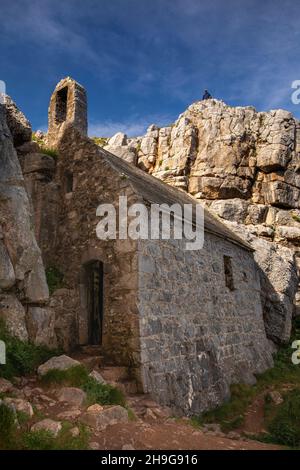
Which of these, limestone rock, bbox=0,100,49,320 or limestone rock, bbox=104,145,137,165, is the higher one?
limestone rock, bbox=104,145,137,165

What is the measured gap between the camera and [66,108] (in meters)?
14.2

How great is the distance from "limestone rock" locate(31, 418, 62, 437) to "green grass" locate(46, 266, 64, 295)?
540cm

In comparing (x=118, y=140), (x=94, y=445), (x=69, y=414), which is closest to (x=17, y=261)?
(x=69, y=414)

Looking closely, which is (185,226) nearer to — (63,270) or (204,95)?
(63,270)

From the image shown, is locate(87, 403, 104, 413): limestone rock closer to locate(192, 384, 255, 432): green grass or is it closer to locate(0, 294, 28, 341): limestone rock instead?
locate(0, 294, 28, 341): limestone rock

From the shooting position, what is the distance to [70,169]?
11898 mm

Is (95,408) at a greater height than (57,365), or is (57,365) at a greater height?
(57,365)

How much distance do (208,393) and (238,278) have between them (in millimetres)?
5309

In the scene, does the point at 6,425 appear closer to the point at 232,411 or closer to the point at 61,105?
the point at 232,411

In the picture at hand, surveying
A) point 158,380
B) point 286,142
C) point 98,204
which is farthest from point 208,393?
point 286,142

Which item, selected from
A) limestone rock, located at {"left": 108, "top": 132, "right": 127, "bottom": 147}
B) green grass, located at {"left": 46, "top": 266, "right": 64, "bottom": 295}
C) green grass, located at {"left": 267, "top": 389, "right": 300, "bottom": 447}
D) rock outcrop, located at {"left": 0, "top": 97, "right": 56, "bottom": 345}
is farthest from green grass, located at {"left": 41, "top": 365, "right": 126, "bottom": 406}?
limestone rock, located at {"left": 108, "top": 132, "right": 127, "bottom": 147}

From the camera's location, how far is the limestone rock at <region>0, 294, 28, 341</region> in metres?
8.16

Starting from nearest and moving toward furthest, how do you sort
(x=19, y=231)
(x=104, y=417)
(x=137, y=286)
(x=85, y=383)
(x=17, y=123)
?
1. (x=104, y=417)
2. (x=85, y=383)
3. (x=137, y=286)
4. (x=19, y=231)
5. (x=17, y=123)

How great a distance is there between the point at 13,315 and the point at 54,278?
278cm
